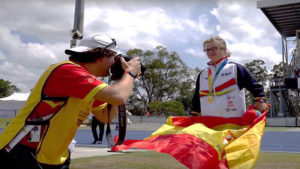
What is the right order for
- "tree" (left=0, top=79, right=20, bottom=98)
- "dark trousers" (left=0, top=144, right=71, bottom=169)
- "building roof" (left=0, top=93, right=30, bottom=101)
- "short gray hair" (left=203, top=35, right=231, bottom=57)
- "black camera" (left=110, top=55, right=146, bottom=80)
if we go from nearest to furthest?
1. "dark trousers" (left=0, top=144, right=71, bottom=169)
2. "black camera" (left=110, top=55, right=146, bottom=80)
3. "short gray hair" (left=203, top=35, right=231, bottom=57)
4. "building roof" (left=0, top=93, right=30, bottom=101)
5. "tree" (left=0, top=79, right=20, bottom=98)

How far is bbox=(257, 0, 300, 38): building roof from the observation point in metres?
31.8

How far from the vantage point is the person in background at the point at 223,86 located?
14.4 ft

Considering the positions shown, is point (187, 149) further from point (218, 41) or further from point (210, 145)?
point (218, 41)

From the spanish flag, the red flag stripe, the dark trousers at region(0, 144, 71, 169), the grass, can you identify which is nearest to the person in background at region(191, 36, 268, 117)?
the spanish flag

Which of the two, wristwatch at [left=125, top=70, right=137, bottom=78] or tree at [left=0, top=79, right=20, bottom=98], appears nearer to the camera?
wristwatch at [left=125, top=70, right=137, bottom=78]

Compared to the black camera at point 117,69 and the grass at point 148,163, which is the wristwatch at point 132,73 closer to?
the black camera at point 117,69

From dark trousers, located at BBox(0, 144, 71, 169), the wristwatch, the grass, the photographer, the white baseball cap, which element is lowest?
the grass

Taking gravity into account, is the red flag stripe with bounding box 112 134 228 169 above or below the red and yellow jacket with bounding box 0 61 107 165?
below

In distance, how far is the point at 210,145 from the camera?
11.7 feet

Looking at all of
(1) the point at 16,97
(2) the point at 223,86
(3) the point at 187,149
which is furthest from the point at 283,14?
(3) the point at 187,149

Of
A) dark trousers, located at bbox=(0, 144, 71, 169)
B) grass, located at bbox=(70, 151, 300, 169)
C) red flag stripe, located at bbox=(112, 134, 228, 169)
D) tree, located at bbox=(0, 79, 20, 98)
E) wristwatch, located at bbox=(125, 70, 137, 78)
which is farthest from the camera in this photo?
tree, located at bbox=(0, 79, 20, 98)

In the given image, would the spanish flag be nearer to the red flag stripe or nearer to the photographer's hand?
the red flag stripe

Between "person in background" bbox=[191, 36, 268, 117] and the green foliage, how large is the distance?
39.3 m

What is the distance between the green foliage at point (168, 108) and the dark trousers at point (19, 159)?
42.0m
